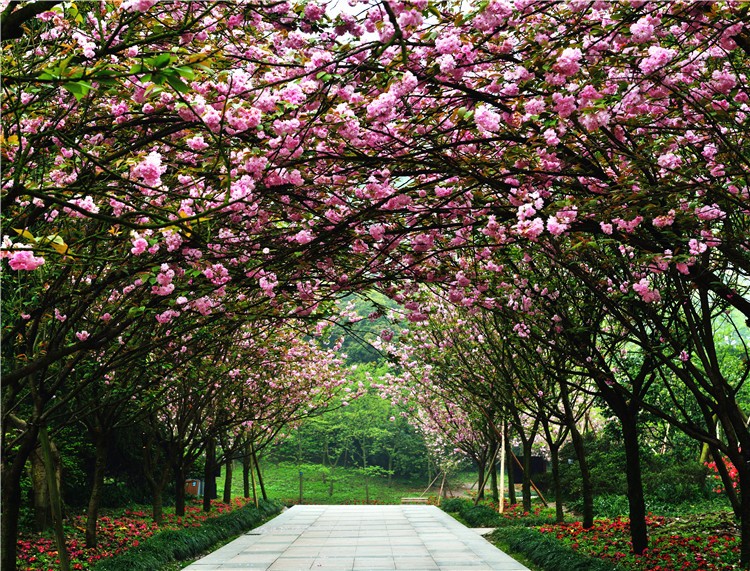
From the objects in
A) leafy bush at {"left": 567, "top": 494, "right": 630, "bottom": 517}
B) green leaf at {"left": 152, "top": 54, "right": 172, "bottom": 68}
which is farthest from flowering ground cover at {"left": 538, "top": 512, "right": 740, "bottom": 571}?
green leaf at {"left": 152, "top": 54, "right": 172, "bottom": 68}

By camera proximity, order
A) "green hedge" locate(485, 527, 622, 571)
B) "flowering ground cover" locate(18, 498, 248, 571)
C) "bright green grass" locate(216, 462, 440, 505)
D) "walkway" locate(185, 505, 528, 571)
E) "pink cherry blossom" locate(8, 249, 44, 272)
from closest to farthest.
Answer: "pink cherry blossom" locate(8, 249, 44, 272)
"green hedge" locate(485, 527, 622, 571)
"flowering ground cover" locate(18, 498, 248, 571)
"walkway" locate(185, 505, 528, 571)
"bright green grass" locate(216, 462, 440, 505)

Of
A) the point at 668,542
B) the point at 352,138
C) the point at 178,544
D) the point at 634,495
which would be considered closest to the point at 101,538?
the point at 178,544

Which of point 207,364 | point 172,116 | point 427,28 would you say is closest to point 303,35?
point 427,28

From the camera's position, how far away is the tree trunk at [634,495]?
9.90 m

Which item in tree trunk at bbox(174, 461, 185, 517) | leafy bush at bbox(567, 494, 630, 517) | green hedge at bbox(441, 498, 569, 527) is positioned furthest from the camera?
leafy bush at bbox(567, 494, 630, 517)

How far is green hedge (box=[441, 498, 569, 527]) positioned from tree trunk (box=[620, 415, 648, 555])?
4.89 meters

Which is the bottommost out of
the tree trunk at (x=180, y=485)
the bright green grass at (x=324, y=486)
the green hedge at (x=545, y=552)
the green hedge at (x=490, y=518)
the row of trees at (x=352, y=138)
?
the bright green grass at (x=324, y=486)

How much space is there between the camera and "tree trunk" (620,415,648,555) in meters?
9.90

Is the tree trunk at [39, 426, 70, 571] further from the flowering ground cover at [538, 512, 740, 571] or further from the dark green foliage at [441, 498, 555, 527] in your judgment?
the dark green foliage at [441, 498, 555, 527]

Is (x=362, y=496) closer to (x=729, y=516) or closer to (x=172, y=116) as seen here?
(x=729, y=516)

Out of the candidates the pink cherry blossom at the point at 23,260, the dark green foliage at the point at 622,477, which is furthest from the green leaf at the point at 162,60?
the dark green foliage at the point at 622,477

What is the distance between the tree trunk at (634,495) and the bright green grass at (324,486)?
26.7 meters

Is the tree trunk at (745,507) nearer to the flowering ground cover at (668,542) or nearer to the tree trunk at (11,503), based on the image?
the flowering ground cover at (668,542)

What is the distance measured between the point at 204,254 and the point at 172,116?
4.74 feet
